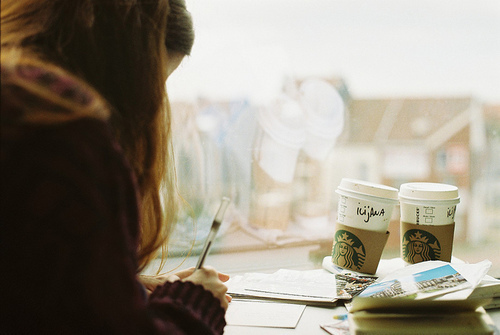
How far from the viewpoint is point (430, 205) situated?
1.15 metres

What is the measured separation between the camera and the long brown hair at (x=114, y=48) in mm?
680

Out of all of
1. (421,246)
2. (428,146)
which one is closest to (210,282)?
(421,246)

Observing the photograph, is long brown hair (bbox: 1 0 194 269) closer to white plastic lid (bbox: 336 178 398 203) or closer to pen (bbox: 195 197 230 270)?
pen (bbox: 195 197 230 270)

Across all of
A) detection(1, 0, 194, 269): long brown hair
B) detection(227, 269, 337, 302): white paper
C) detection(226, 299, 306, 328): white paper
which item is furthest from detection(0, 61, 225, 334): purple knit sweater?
detection(227, 269, 337, 302): white paper

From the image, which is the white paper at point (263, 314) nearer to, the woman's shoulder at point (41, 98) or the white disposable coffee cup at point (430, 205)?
the white disposable coffee cup at point (430, 205)

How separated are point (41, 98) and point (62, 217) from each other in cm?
14

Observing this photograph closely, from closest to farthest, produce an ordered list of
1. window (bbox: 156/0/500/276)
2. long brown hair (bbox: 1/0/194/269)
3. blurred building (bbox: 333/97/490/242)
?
long brown hair (bbox: 1/0/194/269) → window (bbox: 156/0/500/276) → blurred building (bbox: 333/97/490/242)

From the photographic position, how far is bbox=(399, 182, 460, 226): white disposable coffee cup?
3.77 feet

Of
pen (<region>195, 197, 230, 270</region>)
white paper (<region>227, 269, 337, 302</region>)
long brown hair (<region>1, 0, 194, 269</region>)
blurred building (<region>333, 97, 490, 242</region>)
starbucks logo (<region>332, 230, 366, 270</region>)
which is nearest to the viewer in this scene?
long brown hair (<region>1, 0, 194, 269</region>)

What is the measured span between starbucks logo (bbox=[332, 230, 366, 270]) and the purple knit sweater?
0.75 meters

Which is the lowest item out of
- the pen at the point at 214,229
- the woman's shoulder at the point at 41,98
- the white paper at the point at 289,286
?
the white paper at the point at 289,286

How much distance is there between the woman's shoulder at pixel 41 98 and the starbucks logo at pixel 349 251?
32.7 inches

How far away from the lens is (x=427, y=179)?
1519 mm

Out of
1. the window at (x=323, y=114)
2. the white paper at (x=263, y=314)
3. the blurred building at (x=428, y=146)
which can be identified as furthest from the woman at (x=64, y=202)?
the blurred building at (x=428, y=146)
